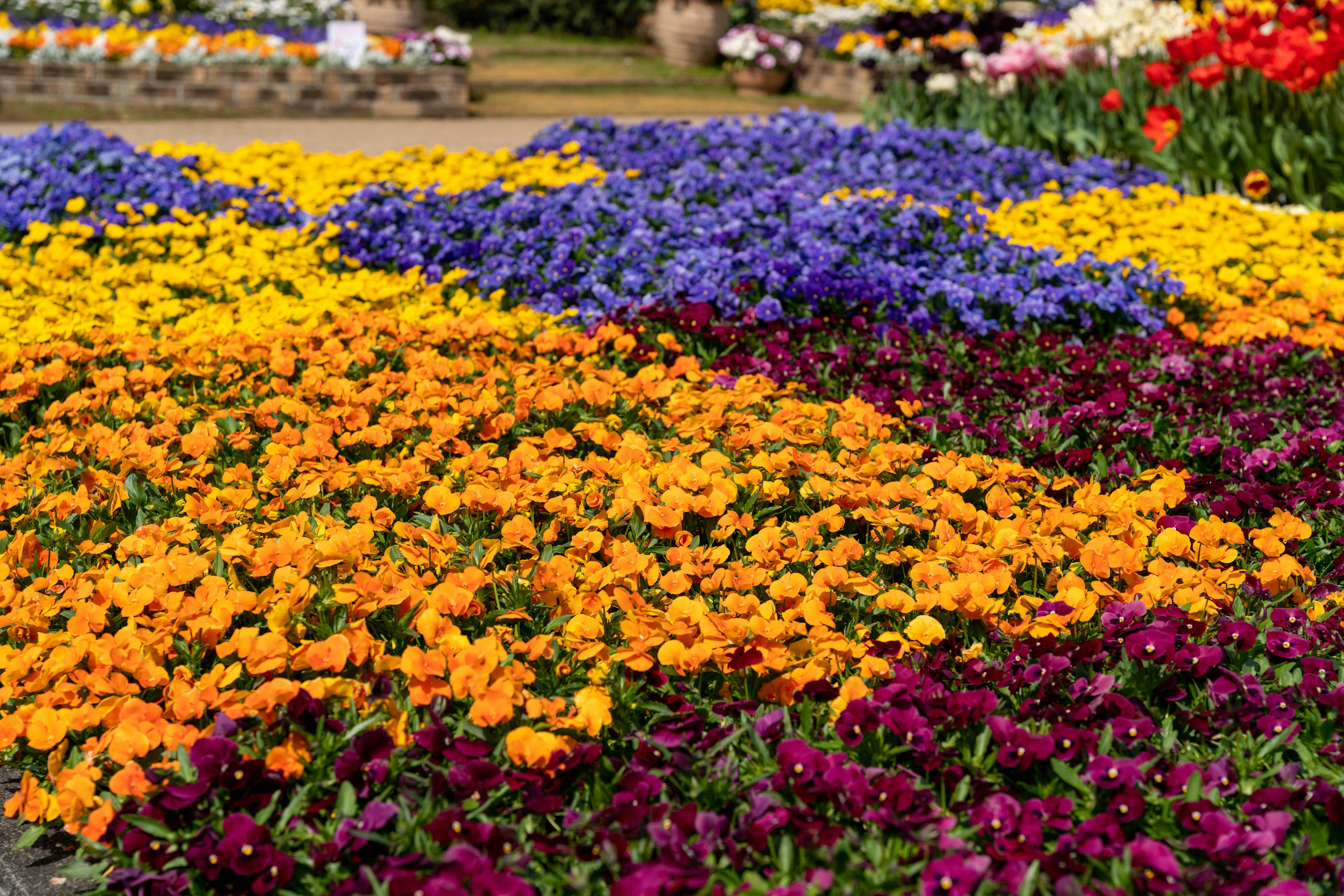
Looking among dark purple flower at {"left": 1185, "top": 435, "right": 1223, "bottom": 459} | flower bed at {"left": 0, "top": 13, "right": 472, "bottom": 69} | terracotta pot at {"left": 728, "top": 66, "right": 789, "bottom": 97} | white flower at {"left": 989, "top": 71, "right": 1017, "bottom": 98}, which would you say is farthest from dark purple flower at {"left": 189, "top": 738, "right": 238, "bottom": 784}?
terracotta pot at {"left": 728, "top": 66, "right": 789, "bottom": 97}

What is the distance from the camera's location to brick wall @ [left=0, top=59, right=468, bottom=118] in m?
11.8

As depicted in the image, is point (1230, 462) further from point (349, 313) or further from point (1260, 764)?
point (349, 313)

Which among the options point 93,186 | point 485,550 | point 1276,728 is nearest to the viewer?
point 1276,728

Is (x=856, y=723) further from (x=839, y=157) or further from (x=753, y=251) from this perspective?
(x=839, y=157)

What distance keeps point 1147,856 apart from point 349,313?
142 inches

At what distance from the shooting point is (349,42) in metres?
11.9

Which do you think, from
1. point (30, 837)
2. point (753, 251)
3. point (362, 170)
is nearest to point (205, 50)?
point (362, 170)

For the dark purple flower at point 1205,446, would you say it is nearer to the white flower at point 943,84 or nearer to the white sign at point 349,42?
the white flower at point 943,84

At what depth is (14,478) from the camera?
124 inches

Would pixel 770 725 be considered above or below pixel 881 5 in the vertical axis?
below

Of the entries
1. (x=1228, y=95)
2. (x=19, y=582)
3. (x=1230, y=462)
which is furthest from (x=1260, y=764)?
(x=1228, y=95)

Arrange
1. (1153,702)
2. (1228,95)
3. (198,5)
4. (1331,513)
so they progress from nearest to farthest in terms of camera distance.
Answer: (1153,702) < (1331,513) < (1228,95) < (198,5)

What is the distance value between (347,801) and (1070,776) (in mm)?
1280

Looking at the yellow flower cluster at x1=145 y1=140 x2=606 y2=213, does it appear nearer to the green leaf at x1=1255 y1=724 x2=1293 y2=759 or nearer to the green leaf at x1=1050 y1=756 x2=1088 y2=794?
the green leaf at x1=1050 y1=756 x2=1088 y2=794
